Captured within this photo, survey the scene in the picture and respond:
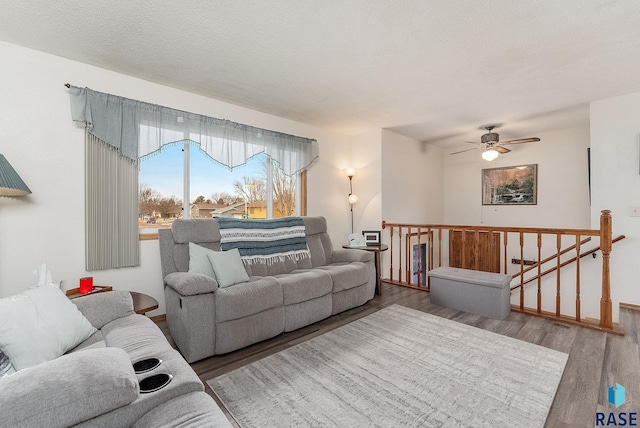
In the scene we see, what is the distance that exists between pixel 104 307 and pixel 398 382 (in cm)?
194

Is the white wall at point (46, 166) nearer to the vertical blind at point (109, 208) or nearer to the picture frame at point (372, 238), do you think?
the vertical blind at point (109, 208)

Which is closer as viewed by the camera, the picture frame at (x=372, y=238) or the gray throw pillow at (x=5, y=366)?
the gray throw pillow at (x=5, y=366)

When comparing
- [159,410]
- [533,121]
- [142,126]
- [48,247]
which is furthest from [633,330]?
[48,247]

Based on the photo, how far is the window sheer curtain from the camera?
101 inches

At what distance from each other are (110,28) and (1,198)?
158 cm

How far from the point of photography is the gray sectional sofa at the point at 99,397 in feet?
2.70

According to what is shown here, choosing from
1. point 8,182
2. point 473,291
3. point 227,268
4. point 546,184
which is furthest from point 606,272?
point 8,182

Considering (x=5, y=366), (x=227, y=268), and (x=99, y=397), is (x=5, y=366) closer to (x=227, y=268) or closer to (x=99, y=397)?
(x=99, y=397)

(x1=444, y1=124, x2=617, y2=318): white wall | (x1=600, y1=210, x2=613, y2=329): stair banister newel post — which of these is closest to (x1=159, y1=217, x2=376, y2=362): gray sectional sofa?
(x1=600, y1=210, x2=613, y2=329): stair banister newel post

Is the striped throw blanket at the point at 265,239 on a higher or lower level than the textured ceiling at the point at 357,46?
lower

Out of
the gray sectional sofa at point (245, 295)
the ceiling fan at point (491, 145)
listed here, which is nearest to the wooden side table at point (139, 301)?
the gray sectional sofa at point (245, 295)

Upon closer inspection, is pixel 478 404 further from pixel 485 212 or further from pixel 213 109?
pixel 485 212

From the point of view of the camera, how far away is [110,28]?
6.82ft

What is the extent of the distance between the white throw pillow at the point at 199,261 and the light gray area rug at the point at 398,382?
94cm
